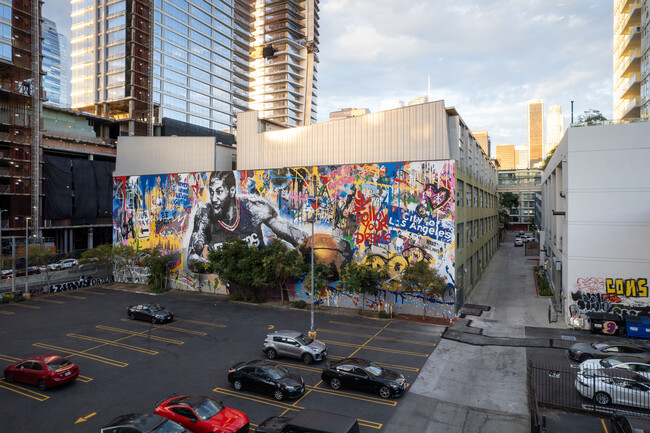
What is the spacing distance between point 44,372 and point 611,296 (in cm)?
3340

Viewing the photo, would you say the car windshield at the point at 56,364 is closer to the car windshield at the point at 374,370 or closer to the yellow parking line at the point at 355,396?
the yellow parking line at the point at 355,396

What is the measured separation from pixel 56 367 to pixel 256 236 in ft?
70.4

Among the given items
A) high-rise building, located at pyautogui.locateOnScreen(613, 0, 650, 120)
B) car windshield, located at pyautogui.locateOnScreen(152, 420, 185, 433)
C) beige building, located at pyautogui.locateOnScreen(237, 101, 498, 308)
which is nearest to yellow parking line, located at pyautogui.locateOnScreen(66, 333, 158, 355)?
car windshield, located at pyautogui.locateOnScreen(152, 420, 185, 433)

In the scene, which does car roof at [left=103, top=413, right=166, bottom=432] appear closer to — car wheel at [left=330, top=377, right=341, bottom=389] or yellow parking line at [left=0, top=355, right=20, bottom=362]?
car wheel at [left=330, top=377, right=341, bottom=389]

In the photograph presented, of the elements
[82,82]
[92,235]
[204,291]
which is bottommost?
[204,291]

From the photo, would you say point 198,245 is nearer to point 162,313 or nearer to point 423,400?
point 162,313

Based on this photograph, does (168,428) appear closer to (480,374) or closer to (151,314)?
(480,374)

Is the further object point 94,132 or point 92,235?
point 94,132

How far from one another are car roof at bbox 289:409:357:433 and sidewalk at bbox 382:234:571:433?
316cm

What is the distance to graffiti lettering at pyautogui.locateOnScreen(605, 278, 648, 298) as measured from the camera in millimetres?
26703

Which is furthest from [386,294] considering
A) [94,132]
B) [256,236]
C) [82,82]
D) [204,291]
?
[82,82]

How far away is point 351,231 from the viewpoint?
34.2m

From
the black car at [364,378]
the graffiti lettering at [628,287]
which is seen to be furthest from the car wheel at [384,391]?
the graffiti lettering at [628,287]

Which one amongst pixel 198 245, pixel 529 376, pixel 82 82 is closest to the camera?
pixel 529 376
